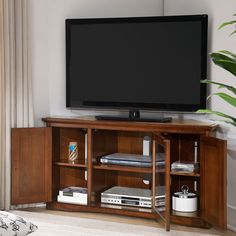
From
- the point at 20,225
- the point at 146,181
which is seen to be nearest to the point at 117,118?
the point at 146,181

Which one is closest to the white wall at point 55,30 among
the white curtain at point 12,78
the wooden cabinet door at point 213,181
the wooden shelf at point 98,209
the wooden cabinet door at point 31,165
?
the white curtain at point 12,78

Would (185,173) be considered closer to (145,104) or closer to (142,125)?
(142,125)

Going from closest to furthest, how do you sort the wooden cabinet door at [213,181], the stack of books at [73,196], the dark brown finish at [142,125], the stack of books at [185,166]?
the wooden cabinet door at [213,181]
the dark brown finish at [142,125]
the stack of books at [185,166]
the stack of books at [73,196]

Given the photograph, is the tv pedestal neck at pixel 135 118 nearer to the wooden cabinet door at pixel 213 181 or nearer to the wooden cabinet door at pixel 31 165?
the wooden cabinet door at pixel 213 181

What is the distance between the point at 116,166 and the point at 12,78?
3.85ft

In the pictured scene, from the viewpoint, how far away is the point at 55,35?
189 inches

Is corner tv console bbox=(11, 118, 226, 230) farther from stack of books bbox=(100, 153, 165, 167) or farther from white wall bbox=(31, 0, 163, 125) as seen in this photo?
white wall bbox=(31, 0, 163, 125)

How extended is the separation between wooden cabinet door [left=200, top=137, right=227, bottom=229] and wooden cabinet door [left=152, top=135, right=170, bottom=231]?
32 centimetres

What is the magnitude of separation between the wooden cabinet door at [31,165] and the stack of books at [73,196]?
11cm

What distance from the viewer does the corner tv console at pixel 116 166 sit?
12.8ft

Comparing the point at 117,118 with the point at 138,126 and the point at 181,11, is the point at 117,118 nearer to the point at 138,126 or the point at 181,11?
the point at 138,126

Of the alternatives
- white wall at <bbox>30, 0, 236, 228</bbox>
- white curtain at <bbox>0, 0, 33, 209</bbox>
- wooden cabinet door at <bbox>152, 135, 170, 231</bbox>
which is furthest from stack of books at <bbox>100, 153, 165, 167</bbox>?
white curtain at <bbox>0, 0, 33, 209</bbox>

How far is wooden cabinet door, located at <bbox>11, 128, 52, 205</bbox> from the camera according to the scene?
14.6 ft

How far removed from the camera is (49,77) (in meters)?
4.86
